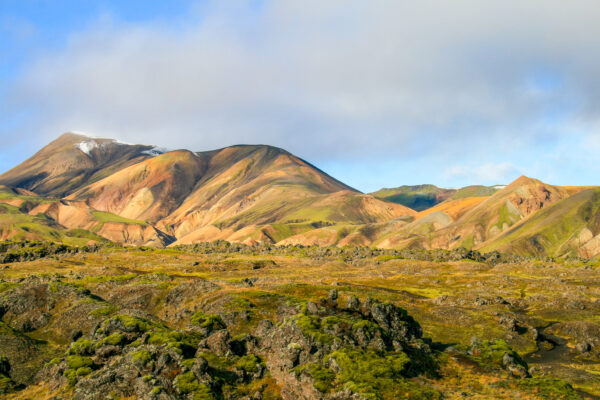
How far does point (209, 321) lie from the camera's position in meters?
71.8

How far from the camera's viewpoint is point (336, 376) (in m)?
50.7

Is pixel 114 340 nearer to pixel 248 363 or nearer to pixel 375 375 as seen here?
pixel 248 363

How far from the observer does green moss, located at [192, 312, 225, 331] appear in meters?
70.8

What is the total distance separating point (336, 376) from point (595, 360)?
5353 cm

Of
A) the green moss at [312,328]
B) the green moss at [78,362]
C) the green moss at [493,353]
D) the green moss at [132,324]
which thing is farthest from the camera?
the green moss at [132,324]

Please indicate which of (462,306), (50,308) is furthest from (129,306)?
(462,306)

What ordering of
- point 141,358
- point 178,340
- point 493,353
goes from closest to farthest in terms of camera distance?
point 141,358 < point 178,340 < point 493,353


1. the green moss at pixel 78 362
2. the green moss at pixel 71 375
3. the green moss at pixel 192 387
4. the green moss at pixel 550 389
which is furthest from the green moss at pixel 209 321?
the green moss at pixel 550 389

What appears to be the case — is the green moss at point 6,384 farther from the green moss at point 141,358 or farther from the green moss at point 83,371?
the green moss at point 141,358

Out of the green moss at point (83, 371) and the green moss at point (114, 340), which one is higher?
the green moss at point (114, 340)

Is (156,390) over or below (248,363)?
below

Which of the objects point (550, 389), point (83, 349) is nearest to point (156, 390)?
point (83, 349)

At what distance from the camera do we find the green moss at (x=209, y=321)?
232 feet

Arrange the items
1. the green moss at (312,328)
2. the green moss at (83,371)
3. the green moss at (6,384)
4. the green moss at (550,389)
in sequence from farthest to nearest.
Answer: the green moss at (6,384) → the green moss at (312,328) → the green moss at (83,371) → the green moss at (550,389)
